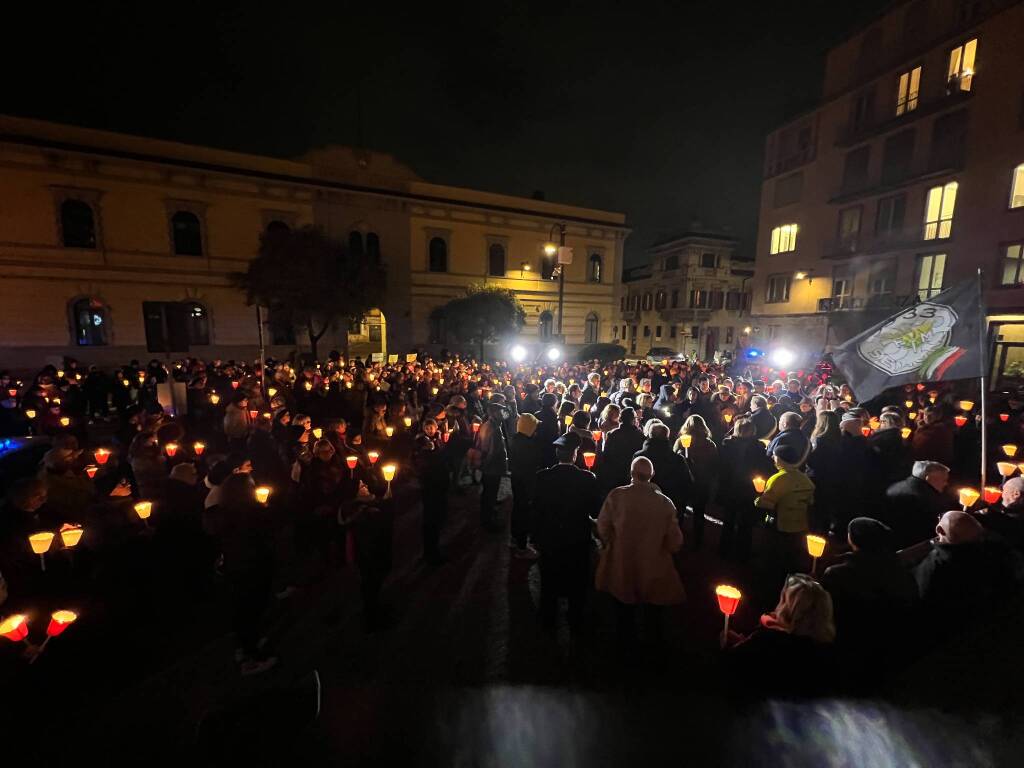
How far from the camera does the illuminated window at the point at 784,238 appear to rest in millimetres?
28883

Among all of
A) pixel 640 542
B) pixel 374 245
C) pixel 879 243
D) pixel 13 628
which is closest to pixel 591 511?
pixel 640 542

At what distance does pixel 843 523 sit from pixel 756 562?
4.83ft

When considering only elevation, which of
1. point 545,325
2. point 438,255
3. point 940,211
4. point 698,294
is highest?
point 940,211

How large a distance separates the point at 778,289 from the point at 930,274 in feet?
26.4

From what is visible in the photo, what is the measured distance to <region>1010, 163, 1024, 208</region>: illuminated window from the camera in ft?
62.0

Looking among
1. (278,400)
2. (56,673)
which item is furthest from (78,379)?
(56,673)

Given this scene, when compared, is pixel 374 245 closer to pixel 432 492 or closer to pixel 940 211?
pixel 432 492

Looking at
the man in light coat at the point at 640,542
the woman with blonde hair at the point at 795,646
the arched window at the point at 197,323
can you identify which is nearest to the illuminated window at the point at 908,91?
the man in light coat at the point at 640,542

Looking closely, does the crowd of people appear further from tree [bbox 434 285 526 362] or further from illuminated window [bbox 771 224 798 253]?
illuminated window [bbox 771 224 798 253]

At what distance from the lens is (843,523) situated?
20.4 feet

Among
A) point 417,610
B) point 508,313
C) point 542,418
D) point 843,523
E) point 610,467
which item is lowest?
point 417,610

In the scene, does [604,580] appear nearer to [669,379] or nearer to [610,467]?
[610,467]

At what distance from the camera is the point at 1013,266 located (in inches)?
754

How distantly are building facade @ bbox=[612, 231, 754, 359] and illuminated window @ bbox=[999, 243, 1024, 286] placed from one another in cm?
2189
